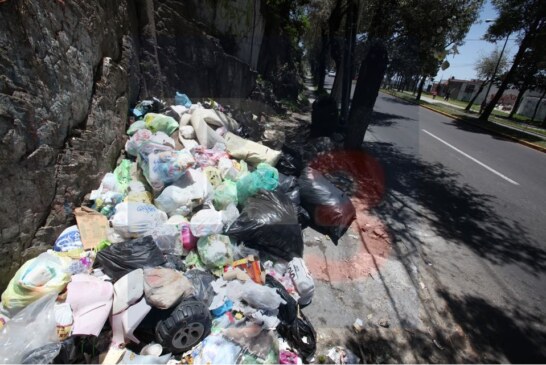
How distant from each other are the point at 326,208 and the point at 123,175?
2.30 m

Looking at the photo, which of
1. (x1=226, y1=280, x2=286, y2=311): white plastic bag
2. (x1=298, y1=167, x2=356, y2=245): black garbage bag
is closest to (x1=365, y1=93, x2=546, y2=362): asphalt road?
(x1=298, y1=167, x2=356, y2=245): black garbage bag

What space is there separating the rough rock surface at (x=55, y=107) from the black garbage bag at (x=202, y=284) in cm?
114

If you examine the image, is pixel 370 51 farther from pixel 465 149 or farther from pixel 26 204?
pixel 26 204

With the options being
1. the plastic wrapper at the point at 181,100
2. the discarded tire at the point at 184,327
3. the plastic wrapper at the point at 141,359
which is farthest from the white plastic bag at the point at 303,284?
the plastic wrapper at the point at 181,100

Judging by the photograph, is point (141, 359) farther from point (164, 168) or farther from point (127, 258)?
point (164, 168)

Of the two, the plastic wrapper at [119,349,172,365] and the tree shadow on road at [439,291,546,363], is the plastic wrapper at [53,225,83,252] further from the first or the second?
the tree shadow on road at [439,291,546,363]

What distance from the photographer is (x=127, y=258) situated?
80.5 inches

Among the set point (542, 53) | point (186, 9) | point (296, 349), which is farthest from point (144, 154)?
point (542, 53)

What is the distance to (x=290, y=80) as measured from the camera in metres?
10.9

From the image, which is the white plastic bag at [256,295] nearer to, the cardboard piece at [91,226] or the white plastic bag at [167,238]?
the white plastic bag at [167,238]

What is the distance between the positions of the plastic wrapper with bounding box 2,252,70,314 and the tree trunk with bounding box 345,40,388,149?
5.00 meters

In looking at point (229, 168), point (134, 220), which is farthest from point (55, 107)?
point (229, 168)

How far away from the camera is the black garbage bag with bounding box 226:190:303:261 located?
2496mm

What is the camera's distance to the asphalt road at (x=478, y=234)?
2.35 metres
